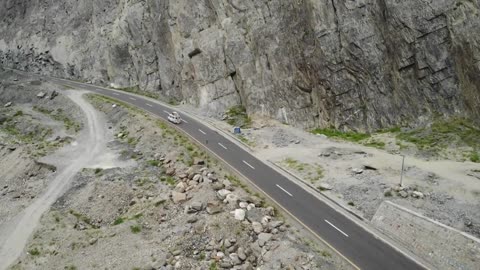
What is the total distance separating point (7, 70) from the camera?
10169cm

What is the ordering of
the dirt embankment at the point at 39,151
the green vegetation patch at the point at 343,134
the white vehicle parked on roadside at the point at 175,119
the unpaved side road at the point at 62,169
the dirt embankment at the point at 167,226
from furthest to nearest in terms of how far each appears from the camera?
1. the white vehicle parked on roadside at the point at 175,119
2. the green vegetation patch at the point at 343,134
3. the dirt embankment at the point at 39,151
4. the unpaved side road at the point at 62,169
5. the dirt embankment at the point at 167,226

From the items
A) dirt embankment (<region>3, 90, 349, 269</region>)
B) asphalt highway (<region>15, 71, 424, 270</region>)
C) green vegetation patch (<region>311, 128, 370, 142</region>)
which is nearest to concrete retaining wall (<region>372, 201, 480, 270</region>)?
asphalt highway (<region>15, 71, 424, 270</region>)

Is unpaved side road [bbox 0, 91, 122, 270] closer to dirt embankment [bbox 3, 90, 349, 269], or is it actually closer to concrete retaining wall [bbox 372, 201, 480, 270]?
dirt embankment [bbox 3, 90, 349, 269]

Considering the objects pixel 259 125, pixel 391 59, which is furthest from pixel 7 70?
pixel 391 59

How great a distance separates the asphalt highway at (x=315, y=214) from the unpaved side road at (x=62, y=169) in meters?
12.5

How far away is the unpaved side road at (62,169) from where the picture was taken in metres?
28.2

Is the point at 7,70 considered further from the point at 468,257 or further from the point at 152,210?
the point at 468,257

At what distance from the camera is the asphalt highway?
23.2 meters

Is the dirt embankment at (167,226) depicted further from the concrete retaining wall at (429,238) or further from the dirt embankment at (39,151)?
the concrete retaining wall at (429,238)

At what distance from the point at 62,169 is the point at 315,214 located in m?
29.0

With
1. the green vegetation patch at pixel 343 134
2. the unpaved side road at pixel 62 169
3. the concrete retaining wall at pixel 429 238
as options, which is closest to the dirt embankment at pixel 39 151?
the unpaved side road at pixel 62 169

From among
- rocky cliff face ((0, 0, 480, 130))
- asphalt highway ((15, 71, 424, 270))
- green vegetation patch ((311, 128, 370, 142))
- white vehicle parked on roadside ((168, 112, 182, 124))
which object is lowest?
asphalt highway ((15, 71, 424, 270))

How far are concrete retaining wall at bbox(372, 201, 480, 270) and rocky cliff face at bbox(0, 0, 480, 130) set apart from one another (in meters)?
19.8

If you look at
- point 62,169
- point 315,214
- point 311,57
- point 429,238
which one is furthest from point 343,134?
point 62,169
